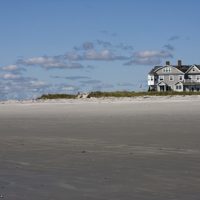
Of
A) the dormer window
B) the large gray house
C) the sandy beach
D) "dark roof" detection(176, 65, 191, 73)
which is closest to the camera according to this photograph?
the sandy beach

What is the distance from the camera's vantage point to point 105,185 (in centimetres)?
704

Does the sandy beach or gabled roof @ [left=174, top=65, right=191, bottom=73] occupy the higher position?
gabled roof @ [left=174, top=65, right=191, bottom=73]

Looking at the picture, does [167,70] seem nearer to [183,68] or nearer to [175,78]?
[175,78]

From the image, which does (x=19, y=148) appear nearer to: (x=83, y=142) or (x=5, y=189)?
(x=83, y=142)

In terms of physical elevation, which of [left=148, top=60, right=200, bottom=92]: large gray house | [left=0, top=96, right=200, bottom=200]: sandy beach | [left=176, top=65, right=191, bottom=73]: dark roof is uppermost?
[left=176, top=65, right=191, bottom=73]: dark roof

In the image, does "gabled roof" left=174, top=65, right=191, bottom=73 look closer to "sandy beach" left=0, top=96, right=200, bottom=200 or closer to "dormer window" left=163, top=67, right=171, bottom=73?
"dormer window" left=163, top=67, right=171, bottom=73

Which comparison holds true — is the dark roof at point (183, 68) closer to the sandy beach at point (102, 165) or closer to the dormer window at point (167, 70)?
the dormer window at point (167, 70)

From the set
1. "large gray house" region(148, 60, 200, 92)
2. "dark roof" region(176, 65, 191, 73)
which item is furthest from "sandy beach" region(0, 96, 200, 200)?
"dark roof" region(176, 65, 191, 73)

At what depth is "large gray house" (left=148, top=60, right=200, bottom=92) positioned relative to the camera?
100062 mm

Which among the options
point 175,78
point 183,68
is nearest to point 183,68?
point 183,68

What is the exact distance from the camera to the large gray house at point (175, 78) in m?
100

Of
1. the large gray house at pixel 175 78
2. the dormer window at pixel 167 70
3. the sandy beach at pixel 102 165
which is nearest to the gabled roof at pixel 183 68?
the large gray house at pixel 175 78

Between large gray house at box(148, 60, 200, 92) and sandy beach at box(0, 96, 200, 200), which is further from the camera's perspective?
large gray house at box(148, 60, 200, 92)

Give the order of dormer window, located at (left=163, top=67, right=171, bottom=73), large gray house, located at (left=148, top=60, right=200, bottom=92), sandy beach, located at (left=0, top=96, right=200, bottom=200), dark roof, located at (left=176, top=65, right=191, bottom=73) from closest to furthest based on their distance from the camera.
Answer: sandy beach, located at (left=0, top=96, right=200, bottom=200) < large gray house, located at (left=148, top=60, right=200, bottom=92) < dormer window, located at (left=163, top=67, right=171, bottom=73) < dark roof, located at (left=176, top=65, right=191, bottom=73)
